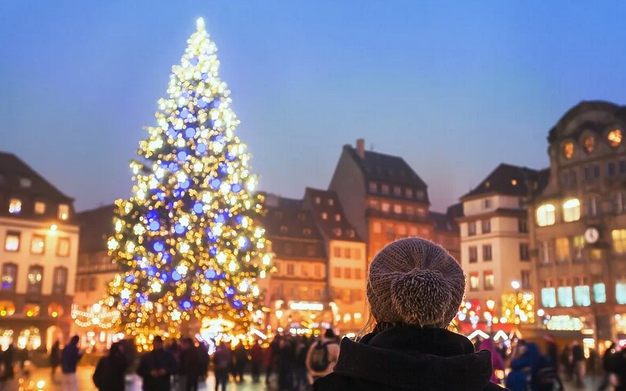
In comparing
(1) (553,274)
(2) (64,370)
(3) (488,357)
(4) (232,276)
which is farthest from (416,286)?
(1) (553,274)

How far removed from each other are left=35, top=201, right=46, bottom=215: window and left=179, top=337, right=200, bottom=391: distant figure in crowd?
2055 inches

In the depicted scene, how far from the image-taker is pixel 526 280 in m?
74.4

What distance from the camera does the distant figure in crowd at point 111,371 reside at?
13789mm

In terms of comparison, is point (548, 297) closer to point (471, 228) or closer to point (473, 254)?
point (473, 254)

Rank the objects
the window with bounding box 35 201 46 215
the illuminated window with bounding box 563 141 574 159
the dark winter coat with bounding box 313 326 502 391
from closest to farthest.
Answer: the dark winter coat with bounding box 313 326 502 391 < the illuminated window with bounding box 563 141 574 159 < the window with bounding box 35 201 46 215

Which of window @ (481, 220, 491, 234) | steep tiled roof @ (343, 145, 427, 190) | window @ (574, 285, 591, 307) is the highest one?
steep tiled roof @ (343, 145, 427, 190)

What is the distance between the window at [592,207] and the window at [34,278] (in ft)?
141

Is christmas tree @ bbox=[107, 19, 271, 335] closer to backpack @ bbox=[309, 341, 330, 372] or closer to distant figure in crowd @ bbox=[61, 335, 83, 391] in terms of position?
distant figure in crowd @ bbox=[61, 335, 83, 391]

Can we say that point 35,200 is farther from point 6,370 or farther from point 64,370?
point 64,370

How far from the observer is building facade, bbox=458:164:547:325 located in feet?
240

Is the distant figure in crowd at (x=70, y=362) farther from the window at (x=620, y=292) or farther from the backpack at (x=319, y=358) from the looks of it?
the window at (x=620, y=292)

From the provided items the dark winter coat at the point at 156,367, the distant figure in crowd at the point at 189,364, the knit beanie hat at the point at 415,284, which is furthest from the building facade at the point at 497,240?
the knit beanie hat at the point at 415,284

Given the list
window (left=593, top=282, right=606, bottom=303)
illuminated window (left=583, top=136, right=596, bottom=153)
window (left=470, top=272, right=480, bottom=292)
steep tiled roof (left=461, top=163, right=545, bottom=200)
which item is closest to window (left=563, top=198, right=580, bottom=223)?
illuminated window (left=583, top=136, right=596, bottom=153)

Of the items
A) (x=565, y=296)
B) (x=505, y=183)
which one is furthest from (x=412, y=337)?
(x=505, y=183)
